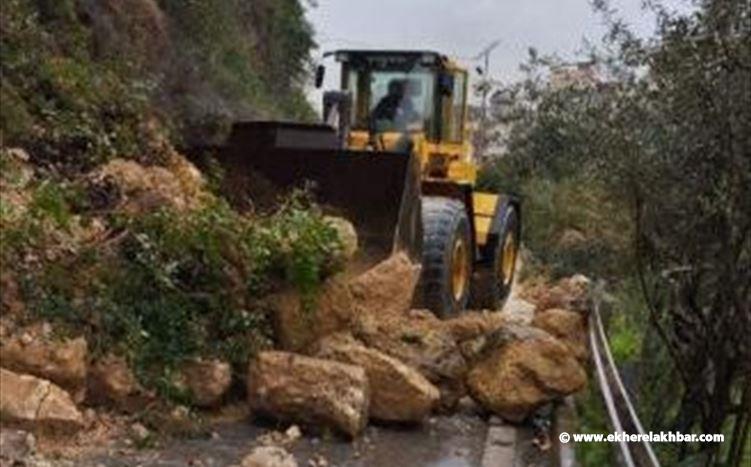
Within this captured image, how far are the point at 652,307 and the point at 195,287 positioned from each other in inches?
146

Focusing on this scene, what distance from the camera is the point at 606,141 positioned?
9.68 metres

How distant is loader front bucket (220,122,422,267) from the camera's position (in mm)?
11641

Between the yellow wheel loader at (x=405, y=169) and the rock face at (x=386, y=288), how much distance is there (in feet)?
2.79

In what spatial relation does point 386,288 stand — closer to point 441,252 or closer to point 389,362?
point 389,362

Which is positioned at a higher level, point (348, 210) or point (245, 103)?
point (245, 103)

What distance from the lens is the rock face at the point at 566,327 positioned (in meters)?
11.6

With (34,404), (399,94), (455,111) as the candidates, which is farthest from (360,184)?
(34,404)

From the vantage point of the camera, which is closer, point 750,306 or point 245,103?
point 750,306

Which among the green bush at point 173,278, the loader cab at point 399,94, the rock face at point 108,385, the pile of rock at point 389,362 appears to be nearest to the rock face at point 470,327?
the pile of rock at point 389,362

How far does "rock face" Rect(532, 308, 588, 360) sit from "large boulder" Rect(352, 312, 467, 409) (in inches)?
66.4

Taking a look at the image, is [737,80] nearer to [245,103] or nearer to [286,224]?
[286,224]

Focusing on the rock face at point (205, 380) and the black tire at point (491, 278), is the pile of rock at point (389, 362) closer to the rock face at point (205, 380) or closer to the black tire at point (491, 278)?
the rock face at point (205, 380)

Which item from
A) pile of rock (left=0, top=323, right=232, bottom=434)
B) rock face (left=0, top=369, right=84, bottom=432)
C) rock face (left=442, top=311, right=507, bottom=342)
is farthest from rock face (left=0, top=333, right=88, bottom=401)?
rock face (left=442, top=311, right=507, bottom=342)

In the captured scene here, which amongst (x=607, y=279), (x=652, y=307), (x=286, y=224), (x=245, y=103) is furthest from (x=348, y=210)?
(x=245, y=103)
